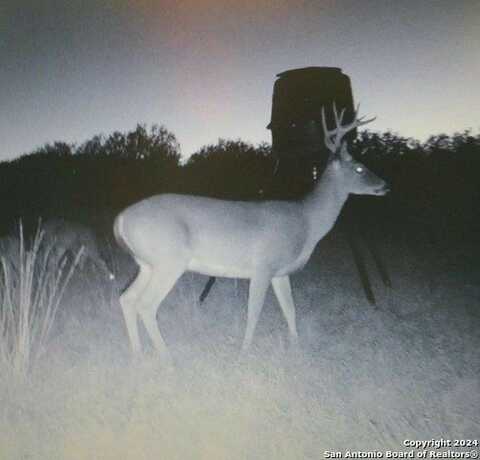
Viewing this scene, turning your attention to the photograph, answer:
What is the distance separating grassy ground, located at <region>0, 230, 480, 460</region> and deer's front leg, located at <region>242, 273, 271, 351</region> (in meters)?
0.14

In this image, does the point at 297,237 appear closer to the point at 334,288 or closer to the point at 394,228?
the point at 334,288

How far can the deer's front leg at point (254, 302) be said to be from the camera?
3908 millimetres

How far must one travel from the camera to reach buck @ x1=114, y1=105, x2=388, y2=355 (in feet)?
12.2

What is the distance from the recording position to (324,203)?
14.7 feet

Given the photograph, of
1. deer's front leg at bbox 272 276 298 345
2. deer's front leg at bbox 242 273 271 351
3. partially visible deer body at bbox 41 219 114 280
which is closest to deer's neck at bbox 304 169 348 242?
deer's front leg at bbox 272 276 298 345

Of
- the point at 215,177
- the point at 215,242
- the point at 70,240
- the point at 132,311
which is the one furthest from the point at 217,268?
the point at 215,177

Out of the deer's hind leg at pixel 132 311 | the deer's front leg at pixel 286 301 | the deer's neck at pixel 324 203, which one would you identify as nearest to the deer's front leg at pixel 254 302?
the deer's front leg at pixel 286 301

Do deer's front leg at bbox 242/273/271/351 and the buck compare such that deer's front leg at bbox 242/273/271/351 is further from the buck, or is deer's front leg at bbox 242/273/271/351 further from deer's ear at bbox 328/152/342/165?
deer's ear at bbox 328/152/342/165

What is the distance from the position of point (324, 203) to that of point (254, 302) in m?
1.23

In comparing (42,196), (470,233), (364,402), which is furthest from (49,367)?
(42,196)

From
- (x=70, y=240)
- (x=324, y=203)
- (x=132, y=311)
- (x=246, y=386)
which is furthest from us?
(x=70, y=240)

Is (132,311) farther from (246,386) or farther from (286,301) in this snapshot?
(286,301)

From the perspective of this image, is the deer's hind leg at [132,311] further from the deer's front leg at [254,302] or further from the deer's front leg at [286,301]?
the deer's front leg at [286,301]

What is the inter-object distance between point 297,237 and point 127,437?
7.33 ft
